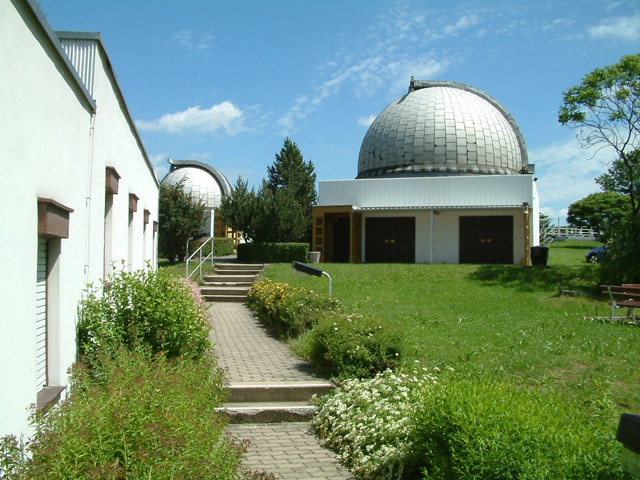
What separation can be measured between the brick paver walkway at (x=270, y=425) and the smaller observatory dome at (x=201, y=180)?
1150 inches

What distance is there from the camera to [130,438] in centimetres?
311

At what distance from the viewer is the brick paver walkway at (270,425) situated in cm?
497

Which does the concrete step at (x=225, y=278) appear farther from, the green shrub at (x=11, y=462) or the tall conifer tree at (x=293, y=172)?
the tall conifer tree at (x=293, y=172)

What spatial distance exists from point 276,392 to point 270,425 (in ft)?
1.73

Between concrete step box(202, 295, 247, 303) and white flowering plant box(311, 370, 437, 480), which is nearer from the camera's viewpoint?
white flowering plant box(311, 370, 437, 480)

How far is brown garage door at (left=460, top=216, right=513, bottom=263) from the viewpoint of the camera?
24344mm

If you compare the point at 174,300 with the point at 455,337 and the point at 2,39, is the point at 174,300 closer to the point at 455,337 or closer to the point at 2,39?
the point at 2,39

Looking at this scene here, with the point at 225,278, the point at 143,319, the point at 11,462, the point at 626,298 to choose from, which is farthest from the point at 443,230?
the point at 11,462

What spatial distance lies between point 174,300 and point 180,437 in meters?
3.46

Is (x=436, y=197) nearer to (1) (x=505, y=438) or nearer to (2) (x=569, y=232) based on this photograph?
(1) (x=505, y=438)

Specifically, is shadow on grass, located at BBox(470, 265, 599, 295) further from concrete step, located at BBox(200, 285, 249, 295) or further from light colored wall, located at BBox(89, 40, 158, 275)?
light colored wall, located at BBox(89, 40, 158, 275)

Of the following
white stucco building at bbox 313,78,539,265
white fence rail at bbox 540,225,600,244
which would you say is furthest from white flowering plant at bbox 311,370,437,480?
white fence rail at bbox 540,225,600,244

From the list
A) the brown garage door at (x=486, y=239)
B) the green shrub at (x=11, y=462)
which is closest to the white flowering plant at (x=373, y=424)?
the green shrub at (x=11, y=462)

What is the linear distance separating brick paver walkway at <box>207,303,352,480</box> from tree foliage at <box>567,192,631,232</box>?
49.0 metres
